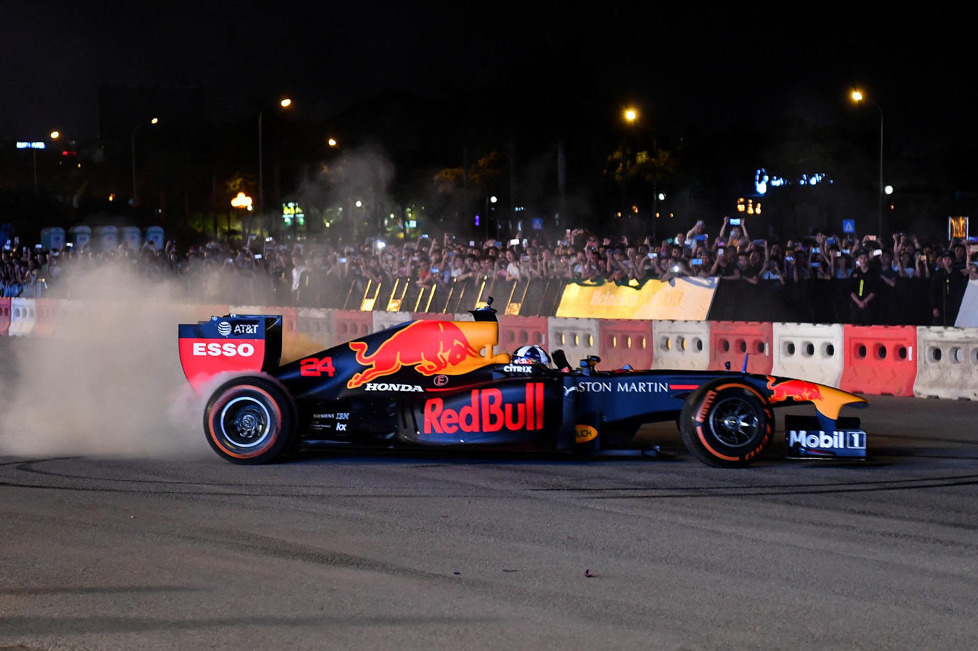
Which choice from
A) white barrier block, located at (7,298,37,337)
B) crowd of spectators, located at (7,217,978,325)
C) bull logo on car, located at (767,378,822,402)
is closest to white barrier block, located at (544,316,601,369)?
crowd of spectators, located at (7,217,978,325)

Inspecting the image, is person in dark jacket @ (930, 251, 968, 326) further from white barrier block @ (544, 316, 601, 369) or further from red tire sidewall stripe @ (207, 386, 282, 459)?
red tire sidewall stripe @ (207, 386, 282, 459)

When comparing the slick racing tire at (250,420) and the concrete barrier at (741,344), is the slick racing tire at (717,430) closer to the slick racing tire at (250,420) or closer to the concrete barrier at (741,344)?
the slick racing tire at (250,420)

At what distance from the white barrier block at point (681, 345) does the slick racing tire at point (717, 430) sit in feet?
23.1

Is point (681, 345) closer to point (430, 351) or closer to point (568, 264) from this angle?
point (568, 264)

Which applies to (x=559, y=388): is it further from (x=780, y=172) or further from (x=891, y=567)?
(x=780, y=172)

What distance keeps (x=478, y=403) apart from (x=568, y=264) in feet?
41.6

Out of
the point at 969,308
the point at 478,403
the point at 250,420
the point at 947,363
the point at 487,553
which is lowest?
the point at 487,553

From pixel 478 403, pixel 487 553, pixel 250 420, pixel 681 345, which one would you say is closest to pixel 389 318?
pixel 681 345

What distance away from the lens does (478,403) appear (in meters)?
8.94

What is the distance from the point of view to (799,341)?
14922mm

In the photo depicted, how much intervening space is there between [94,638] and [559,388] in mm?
4740

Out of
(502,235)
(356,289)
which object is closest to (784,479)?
(356,289)

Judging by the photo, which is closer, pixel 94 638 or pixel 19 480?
pixel 94 638

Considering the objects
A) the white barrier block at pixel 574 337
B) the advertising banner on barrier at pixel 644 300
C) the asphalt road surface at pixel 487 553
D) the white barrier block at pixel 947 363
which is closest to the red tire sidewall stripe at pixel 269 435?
the asphalt road surface at pixel 487 553
